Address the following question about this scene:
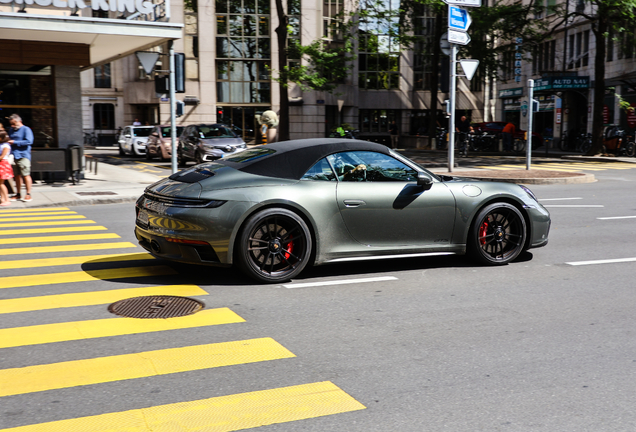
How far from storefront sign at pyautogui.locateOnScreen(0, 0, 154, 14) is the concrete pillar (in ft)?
8.86

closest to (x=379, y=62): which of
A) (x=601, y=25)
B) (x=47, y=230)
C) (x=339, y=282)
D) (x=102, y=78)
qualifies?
(x=102, y=78)

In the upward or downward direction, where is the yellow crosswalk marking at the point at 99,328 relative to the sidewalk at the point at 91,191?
downward

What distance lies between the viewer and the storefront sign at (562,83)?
39438mm

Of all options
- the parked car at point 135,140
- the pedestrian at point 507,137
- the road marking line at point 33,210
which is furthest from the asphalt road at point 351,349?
the pedestrian at point 507,137

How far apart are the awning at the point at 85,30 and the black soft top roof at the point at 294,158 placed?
1167 centimetres

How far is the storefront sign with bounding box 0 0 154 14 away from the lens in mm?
16625

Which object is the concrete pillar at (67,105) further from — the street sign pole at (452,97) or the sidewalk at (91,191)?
the street sign pole at (452,97)

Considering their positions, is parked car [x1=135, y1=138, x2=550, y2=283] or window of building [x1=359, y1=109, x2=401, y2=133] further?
window of building [x1=359, y1=109, x2=401, y2=133]

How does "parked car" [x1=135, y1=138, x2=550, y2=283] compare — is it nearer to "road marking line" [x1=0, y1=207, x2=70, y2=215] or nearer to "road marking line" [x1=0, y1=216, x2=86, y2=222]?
"road marking line" [x1=0, y1=216, x2=86, y2=222]

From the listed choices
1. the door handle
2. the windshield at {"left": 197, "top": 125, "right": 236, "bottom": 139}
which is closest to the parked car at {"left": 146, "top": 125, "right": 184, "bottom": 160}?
the windshield at {"left": 197, "top": 125, "right": 236, "bottom": 139}

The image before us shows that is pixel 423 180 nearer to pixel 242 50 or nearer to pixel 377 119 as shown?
pixel 242 50

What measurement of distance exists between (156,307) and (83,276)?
5.36ft

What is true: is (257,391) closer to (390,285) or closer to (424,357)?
(424,357)

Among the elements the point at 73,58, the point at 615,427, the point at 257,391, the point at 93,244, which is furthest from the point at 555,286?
the point at 73,58
